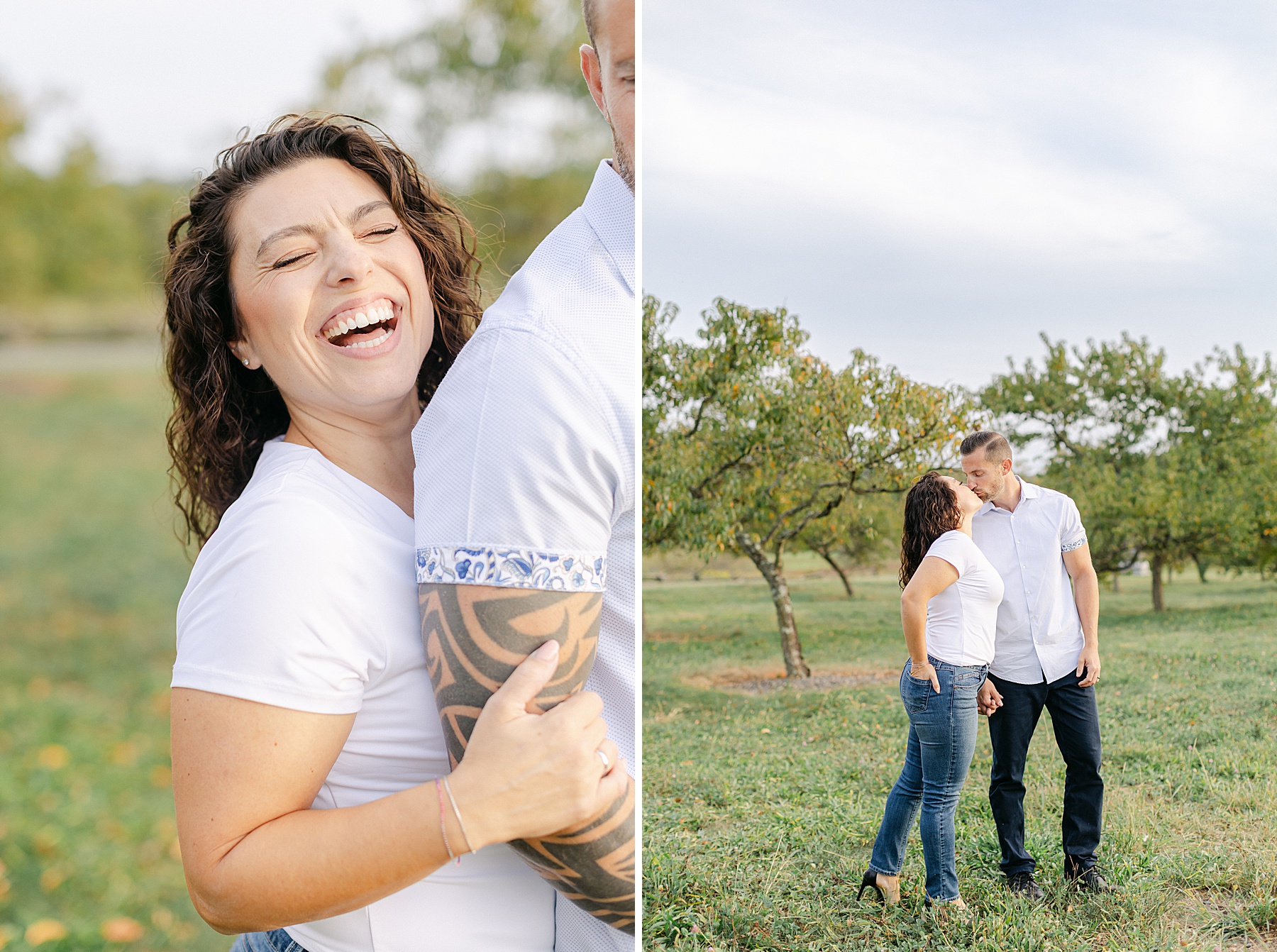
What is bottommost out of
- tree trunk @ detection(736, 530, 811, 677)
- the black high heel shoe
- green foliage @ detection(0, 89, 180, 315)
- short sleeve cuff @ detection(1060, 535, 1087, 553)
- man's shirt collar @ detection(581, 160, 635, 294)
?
the black high heel shoe

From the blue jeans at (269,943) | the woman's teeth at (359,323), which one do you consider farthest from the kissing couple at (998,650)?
the blue jeans at (269,943)

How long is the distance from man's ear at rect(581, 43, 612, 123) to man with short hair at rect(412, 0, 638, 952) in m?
0.28

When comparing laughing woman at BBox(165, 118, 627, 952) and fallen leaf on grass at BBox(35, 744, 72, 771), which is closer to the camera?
laughing woman at BBox(165, 118, 627, 952)

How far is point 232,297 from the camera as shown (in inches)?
57.7

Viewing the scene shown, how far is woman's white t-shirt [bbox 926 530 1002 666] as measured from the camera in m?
1.63

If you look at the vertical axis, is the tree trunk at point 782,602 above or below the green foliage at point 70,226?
below

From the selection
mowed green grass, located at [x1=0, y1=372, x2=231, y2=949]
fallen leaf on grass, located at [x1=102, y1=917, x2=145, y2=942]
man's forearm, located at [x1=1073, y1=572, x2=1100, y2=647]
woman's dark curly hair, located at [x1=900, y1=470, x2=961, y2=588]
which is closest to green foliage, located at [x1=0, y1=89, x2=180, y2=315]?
mowed green grass, located at [x1=0, y1=372, x2=231, y2=949]

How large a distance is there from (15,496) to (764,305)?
8239mm

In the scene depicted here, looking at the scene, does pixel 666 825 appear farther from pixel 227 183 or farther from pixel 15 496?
pixel 15 496

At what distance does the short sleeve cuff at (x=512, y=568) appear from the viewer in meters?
1.19

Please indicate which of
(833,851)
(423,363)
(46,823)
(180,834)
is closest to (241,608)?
(180,834)

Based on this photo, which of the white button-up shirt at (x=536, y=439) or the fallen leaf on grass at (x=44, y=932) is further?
the fallen leaf on grass at (x=44, y=932)

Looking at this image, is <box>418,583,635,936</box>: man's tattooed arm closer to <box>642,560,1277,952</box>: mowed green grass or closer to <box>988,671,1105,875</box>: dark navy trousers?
<box>642,560,1277,952</box>: mowed green grass

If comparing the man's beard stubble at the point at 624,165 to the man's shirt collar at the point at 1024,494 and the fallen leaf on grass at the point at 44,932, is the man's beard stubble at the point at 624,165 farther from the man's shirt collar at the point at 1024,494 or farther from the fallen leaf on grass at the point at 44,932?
the fallen leaf on grass at the point at 44,932
